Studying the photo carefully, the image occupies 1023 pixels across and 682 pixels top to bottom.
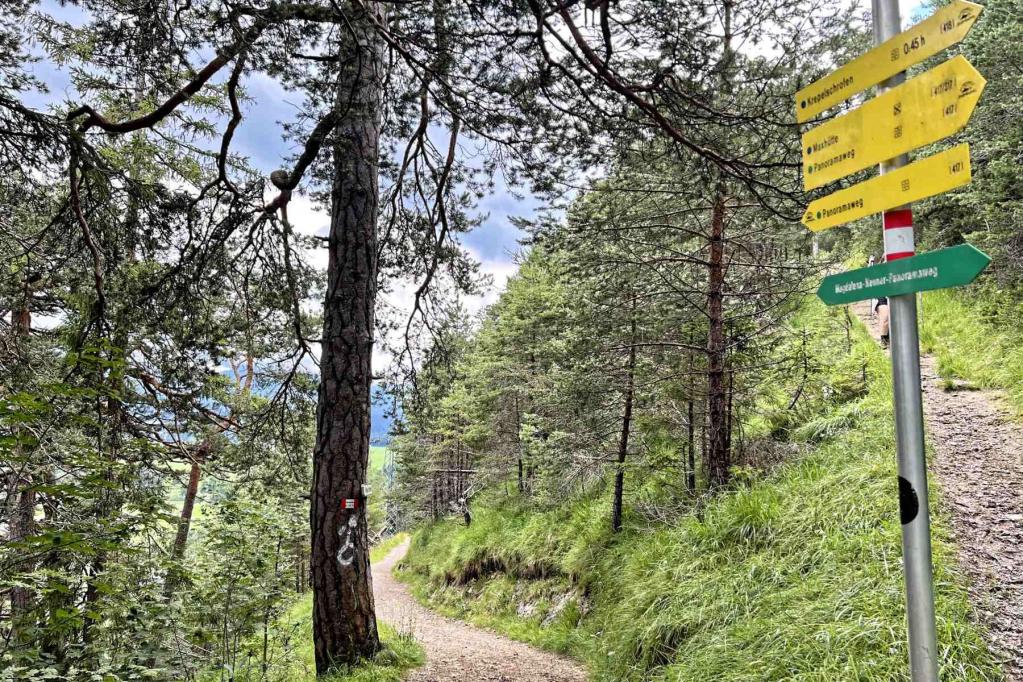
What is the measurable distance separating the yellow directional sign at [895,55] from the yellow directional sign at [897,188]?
0.38m

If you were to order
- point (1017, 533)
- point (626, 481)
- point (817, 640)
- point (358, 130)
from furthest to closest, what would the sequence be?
point (626, 481) < point (358, 130) < point (1017, 533) < point (817, 640)

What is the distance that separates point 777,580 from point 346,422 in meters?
4.26

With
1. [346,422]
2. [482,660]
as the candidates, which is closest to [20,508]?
[346,422]

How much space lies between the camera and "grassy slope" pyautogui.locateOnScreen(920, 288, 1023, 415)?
7113mm

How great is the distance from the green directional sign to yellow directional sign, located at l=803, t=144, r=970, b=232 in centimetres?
21

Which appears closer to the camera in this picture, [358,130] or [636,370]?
[358,130]

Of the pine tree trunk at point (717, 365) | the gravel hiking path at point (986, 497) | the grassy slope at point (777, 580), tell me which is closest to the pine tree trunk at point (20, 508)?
the grassy slope at point (777, 580)

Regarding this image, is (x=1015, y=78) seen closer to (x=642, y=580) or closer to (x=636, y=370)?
(x=636, y=370)

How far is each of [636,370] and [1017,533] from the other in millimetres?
4133

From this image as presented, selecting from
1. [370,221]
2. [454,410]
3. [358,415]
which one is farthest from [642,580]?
[454,410]

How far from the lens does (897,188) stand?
6.21ft

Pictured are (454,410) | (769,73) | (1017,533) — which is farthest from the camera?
(454,410)

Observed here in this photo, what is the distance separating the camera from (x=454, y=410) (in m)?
17.6

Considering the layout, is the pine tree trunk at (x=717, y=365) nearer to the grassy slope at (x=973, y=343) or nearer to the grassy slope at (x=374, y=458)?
the grassy slope at (x=973, y=343)
